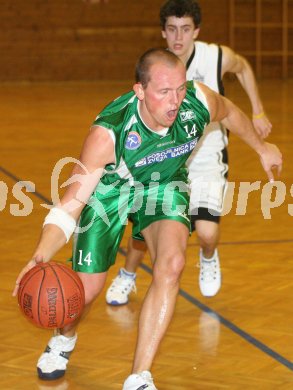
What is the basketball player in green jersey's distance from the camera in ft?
13.7

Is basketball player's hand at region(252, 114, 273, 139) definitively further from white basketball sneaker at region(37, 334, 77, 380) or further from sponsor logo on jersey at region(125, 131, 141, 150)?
white basketball sneaker at region(37, 334, 77, 380)

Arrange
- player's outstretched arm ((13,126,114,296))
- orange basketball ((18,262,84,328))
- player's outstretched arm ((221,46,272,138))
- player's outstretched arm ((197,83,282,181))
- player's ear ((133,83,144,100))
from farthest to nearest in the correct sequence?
player's outstretched arm ((221,46,272,138))
player's outstretched arm ((197,83,282,181))
player's ear ((133,83,144,100))
player's outstretched arm ((13,126,114,296))
orange basketball ((18,262,84,328))

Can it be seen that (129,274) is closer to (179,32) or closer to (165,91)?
(179,32)

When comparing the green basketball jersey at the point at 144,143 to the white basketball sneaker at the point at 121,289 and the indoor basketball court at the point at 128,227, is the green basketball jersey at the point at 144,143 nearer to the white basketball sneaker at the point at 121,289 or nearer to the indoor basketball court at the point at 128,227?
the indoor basketball court at the point at 128,227

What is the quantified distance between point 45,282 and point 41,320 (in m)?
0.16

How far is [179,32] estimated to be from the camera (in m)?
5.93

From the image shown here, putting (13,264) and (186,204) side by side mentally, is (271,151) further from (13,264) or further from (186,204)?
(13,264)

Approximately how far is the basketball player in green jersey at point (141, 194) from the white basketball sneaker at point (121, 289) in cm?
113

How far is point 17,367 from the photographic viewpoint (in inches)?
184

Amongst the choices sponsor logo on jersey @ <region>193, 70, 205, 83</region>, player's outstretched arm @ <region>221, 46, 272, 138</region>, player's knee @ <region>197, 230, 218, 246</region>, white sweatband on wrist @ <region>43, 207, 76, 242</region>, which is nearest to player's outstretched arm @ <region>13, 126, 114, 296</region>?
white sweatband on wrist @ <region>43, 207, 76, 242</region>

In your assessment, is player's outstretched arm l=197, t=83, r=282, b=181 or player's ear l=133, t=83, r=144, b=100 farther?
player's outstretched arm l=197, t=83, r=282, b=181

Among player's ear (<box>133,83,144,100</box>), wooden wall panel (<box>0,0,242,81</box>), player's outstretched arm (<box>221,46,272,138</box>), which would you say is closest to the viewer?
player's ear (<box>133,83,144,100</box>)

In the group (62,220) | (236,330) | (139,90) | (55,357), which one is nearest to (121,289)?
(236,330)

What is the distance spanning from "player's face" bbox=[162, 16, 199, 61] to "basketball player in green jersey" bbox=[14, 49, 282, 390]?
1.18 metres
